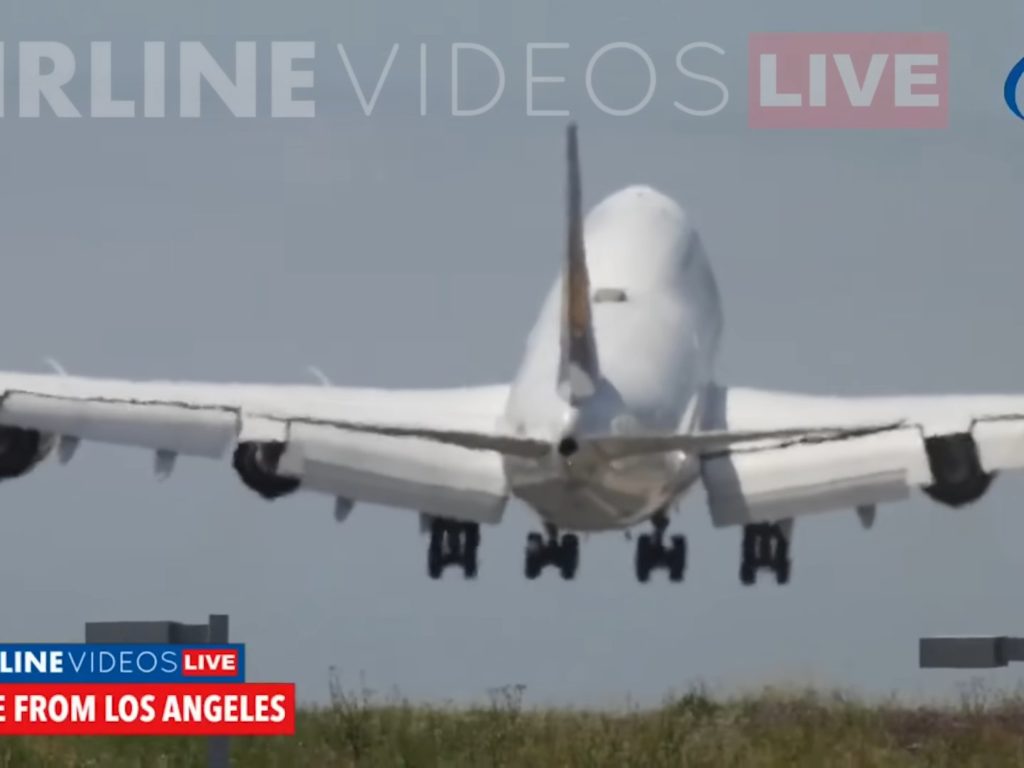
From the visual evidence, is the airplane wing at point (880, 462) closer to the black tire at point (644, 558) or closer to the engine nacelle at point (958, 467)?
the engine nacelle at point (958, 467)

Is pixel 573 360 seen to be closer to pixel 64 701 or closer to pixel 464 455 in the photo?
pixel 464 455

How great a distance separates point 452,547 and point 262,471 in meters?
5.38

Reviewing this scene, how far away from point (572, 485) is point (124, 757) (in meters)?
13.0

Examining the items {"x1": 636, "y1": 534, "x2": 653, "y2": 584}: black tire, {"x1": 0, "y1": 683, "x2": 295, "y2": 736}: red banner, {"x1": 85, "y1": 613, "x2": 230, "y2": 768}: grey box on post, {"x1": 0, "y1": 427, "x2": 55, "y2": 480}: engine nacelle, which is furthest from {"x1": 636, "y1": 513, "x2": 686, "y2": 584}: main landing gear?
{"x1": 85, "y1": 613, "x2": 230, "y2": 768}: grey box on post

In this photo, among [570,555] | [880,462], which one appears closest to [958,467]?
[880,462]

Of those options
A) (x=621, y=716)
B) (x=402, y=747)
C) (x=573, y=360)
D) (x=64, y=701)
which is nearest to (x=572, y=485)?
(x=573, y=360)

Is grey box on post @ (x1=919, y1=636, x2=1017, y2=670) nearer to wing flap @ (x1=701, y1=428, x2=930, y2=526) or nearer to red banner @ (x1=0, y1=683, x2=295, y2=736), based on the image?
red banner @ (x1=0, y1=683, x2=295, y2=736)

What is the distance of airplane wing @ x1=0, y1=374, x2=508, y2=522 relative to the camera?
59281 mm

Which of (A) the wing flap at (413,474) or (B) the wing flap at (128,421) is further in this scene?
(B) the wing flap at (128,421)

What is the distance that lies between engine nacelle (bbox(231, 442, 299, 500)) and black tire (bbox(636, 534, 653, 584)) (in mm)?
7446

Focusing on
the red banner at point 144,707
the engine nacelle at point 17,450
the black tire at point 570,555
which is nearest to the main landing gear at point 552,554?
the black tire at point 570,555

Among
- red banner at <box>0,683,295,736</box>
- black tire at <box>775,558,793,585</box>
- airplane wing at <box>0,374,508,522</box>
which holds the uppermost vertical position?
airplane wing at <box>0,374,508,522</box>

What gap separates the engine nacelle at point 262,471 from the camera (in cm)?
5906

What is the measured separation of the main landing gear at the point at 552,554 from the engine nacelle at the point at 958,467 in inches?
310
